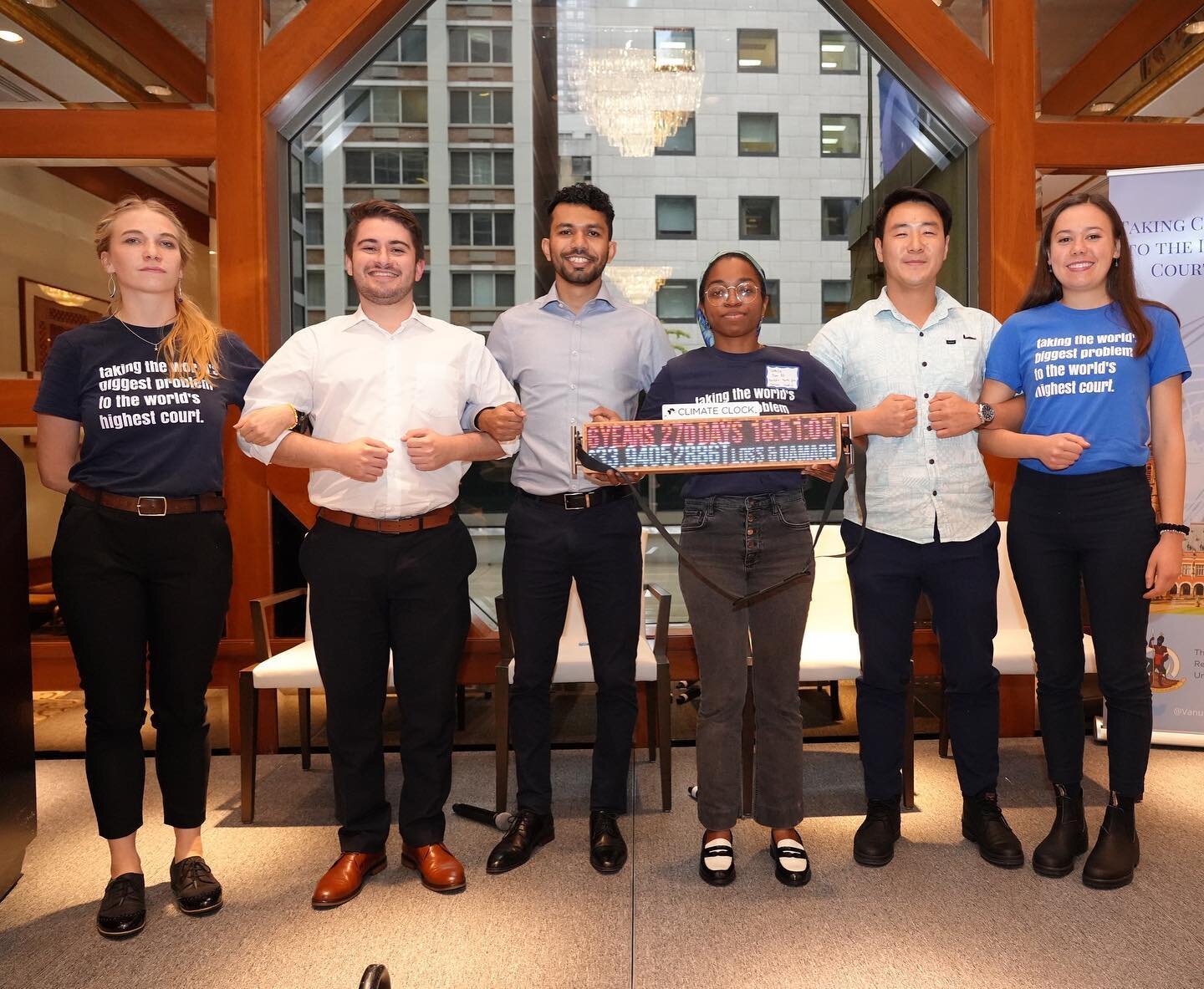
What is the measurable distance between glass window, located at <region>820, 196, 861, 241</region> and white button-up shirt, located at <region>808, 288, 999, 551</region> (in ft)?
4.90

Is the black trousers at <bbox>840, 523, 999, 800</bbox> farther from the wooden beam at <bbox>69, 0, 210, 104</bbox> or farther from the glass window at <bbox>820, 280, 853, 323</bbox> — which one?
the wooden beam at <bbox>69, 0, 210, 104</bbox>

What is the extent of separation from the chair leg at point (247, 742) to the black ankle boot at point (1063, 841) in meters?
2.59

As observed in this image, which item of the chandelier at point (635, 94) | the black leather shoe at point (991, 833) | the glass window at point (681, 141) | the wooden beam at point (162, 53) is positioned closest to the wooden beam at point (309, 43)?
the wooden beam at point (162, 53)

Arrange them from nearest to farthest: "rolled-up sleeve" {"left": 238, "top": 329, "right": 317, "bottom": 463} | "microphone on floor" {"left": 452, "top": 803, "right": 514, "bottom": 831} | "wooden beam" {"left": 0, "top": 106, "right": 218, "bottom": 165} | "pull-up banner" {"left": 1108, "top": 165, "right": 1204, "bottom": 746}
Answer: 1. "rolled-up sleeve" {"left": 238, "top": 329, "right": 317, "bottom": 463}
2. "microphone on floor" {"left": 452, "top": 803, "right": 514, "bottom": 831}
3. "pull-up banner" {"left": 1108, "top": 165, "right": 1204, "bottom": 746}
4. "wooden beam" {"left": 0, "top": 106, "right": 218, "bottom": 165}

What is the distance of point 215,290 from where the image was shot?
3.98m

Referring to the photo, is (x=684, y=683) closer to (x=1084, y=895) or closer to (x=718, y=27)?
(x=1084, y=895)

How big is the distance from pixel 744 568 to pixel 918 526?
20.9 inches

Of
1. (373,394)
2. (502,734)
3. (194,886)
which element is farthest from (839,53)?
(194,886)

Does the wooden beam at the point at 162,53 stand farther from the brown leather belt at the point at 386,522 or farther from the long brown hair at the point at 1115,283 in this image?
the long brown hair at the point at 1115,283

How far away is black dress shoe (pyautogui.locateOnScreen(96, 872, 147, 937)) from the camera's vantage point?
2.41m

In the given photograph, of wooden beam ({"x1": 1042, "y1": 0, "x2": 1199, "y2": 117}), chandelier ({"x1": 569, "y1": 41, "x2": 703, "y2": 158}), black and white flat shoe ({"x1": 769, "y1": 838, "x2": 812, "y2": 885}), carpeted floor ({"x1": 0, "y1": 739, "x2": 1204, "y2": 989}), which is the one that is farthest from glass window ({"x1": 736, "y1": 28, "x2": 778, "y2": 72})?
black and white flat shoe ({"x1": 769, "y1": 838, "x2": 812, "y2": 885})

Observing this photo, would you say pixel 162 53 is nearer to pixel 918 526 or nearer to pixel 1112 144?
pixel 918 526

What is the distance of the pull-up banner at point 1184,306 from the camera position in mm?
3623

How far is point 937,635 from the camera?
2.78 m
